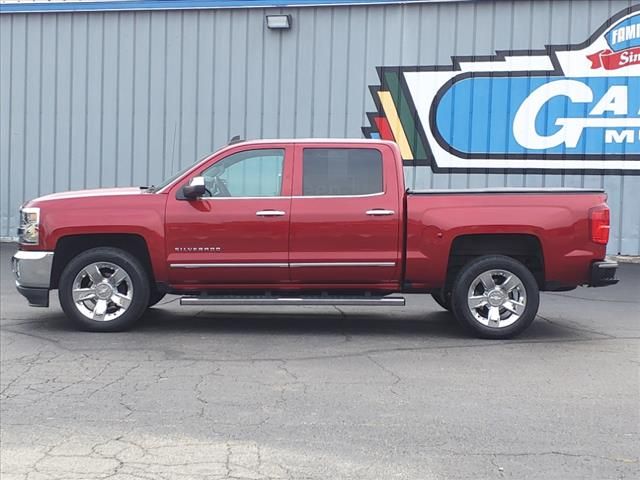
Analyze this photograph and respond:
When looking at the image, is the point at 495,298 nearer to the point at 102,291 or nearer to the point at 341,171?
the point at 341,171

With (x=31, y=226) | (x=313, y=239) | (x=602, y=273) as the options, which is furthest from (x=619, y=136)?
(x=31, y=226)

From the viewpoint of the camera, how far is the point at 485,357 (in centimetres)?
714

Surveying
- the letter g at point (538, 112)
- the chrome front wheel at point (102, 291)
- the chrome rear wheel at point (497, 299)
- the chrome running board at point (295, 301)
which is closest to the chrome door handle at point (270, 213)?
the chrome running board at point (295, 301)

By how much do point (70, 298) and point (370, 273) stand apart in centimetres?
294

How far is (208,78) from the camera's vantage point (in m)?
15.5

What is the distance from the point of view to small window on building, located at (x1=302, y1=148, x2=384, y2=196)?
8023 mm

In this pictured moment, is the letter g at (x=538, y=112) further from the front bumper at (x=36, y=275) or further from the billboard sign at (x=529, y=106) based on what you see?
the front bumper at (x=36, y=275)

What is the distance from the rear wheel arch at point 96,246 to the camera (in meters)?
8.10

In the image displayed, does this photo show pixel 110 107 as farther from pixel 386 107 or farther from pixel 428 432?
pixel 428 432

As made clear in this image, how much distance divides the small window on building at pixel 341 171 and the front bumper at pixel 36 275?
263cm

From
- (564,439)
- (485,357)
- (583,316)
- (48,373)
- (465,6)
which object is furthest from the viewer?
(465,6)

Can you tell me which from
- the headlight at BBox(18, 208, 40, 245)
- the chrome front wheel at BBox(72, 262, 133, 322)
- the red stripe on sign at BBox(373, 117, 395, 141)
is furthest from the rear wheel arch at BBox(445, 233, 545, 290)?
the red stripe on sign at BBox(373, 117, 395, 141)

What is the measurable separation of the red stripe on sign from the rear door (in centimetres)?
726

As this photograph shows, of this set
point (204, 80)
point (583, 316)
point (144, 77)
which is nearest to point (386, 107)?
point (204, 80)
